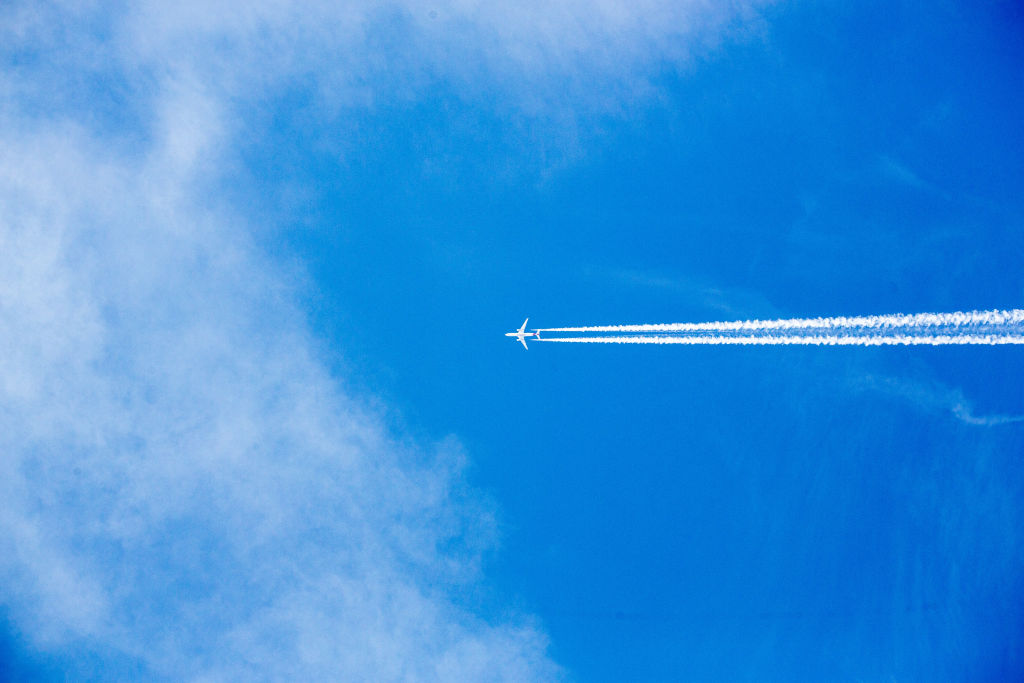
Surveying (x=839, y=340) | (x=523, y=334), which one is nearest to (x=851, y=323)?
(x=839, y=340)

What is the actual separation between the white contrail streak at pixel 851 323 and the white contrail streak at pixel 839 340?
0.16 metres

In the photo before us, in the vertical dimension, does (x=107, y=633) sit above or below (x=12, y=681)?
above

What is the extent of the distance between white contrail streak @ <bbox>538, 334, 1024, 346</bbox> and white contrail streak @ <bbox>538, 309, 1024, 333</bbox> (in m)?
0.16

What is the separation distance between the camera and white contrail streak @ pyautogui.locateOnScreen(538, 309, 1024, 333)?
927 centimetres

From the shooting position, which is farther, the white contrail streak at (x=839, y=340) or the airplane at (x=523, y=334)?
the airplane at (x=523, y=334)

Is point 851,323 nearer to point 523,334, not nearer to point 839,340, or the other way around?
point 839,340

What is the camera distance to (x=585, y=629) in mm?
9477

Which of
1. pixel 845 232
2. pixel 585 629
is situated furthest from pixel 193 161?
pixel 845 232

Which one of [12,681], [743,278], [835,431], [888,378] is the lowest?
[12,681]

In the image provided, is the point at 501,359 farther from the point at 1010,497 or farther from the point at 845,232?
the point at 1010,497

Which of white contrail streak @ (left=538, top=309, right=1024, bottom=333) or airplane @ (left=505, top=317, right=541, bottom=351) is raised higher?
white contrail streak @ (left=538, top=309, right=1024, bottom=333)

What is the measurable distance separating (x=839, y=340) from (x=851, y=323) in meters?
0.44

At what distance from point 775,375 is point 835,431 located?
1.55 m

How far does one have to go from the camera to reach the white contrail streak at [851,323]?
927cm
